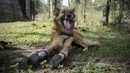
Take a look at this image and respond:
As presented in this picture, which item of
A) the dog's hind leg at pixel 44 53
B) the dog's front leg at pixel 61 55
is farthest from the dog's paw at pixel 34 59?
the dog's front leg at pixel 61 55

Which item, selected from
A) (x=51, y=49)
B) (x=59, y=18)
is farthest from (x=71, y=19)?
(x=51, y=49)

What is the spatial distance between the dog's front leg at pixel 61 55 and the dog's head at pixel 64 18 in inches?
12.4

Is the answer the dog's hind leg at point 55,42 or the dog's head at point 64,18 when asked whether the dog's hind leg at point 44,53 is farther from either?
the dog's head at point 64,18

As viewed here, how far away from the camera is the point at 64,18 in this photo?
5133 millimetres

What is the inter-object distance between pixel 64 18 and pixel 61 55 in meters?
1.01

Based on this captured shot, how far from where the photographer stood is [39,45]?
652cm

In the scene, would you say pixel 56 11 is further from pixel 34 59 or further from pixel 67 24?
pixel 34 59

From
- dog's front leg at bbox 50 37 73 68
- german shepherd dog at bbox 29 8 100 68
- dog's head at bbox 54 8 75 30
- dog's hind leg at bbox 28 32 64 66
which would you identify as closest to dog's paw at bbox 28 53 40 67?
dog's hind leg at bbox 28 32 64 66

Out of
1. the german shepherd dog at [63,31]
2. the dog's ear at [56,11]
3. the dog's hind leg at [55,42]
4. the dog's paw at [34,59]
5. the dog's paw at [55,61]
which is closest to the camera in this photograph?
the dog's paw at [55,61]

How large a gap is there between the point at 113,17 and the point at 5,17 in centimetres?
749

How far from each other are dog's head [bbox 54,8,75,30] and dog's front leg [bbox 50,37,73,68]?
32 centimetres

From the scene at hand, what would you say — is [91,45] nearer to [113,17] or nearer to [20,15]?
[113,17]

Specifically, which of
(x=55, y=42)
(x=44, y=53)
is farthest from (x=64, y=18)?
(x=44, y=53)

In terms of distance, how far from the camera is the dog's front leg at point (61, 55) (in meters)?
4.14
